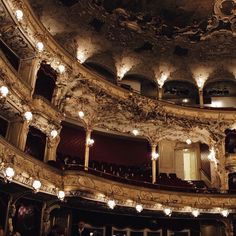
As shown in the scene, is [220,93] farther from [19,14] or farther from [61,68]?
[19,14]

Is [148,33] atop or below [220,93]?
atop

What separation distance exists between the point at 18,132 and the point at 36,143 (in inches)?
58.4

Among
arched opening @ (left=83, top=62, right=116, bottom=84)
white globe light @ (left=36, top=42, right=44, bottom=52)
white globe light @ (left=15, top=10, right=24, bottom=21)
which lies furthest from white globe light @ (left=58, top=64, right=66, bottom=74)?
arched opening @ (left=83, top=62, right=116, bottom=84)

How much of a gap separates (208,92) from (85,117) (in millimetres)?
8495


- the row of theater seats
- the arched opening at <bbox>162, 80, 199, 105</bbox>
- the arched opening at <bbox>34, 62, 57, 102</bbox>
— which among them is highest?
the arched opening at <bbox>162, 80, 199, 105</bbox>

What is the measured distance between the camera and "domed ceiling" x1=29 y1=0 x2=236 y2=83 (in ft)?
48.5

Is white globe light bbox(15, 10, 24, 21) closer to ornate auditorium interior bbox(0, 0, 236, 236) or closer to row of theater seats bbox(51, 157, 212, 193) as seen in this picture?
ornate auditorium interior bbox(0, 0, 236, 236)

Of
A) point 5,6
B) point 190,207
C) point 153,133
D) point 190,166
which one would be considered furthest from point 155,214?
point 5,6

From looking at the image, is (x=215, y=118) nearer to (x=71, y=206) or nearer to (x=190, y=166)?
(x=190, y=166)

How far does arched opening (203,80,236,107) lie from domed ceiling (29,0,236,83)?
1064 millimetres

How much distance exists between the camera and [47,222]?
11.1m

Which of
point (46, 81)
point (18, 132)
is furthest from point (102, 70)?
point (18, 132)

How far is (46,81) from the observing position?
12.8 metres

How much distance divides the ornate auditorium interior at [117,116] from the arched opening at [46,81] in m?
0.04
